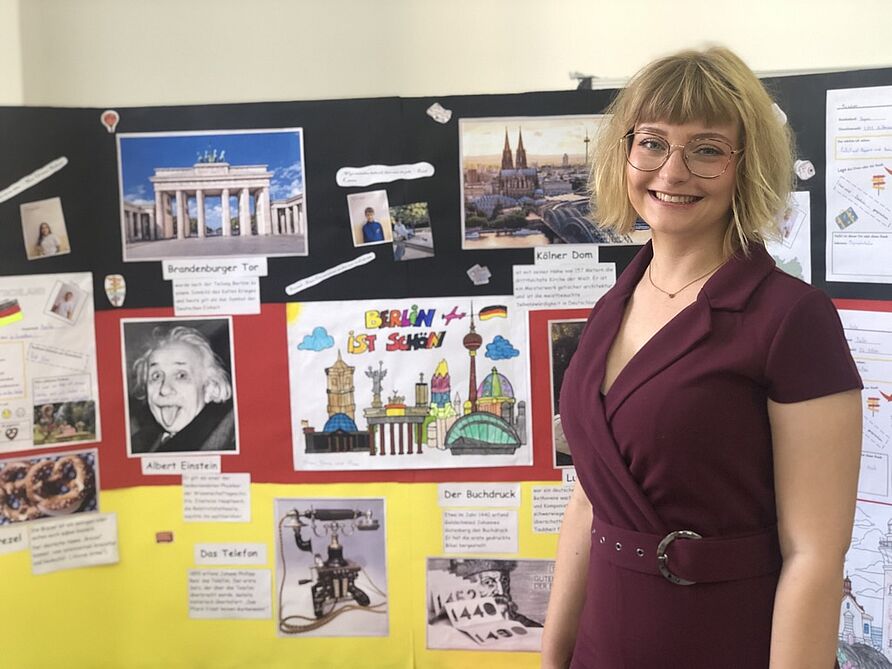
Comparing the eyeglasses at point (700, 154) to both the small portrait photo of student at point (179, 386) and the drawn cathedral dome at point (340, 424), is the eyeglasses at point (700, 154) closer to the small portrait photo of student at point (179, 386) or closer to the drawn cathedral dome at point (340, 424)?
the drawn cathedral dome at point (340, 424)

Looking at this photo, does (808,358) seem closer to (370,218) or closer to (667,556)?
(667,556)

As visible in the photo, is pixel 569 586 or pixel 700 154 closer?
pixel 700 154

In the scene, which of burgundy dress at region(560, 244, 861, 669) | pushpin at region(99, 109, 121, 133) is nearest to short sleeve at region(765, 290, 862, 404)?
burgundy dress at region(560, 244, 861, 669)

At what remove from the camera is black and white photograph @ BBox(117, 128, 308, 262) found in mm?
1880

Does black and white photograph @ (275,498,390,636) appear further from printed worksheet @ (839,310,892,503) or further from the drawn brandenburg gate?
printed worksheet @ (839,310,892,503)

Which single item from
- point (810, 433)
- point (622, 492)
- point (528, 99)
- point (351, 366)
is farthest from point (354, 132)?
point (810, 433)

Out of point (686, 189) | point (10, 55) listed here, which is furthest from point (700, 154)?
point (10, 55)

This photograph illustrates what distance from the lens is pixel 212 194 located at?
74.5 inches

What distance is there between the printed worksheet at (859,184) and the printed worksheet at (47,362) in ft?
5.02

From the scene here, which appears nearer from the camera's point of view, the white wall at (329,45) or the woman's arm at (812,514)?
the woman's arm at (812,514)

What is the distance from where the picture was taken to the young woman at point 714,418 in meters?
0.95

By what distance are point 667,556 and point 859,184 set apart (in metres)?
1.02

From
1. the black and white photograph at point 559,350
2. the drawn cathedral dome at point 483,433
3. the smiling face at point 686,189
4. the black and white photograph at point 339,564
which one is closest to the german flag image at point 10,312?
the black and white photograph at point 339,564

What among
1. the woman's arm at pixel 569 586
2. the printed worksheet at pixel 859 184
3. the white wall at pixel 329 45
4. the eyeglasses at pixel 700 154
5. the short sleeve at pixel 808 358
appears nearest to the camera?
the short sleeve at pixel 808 358
